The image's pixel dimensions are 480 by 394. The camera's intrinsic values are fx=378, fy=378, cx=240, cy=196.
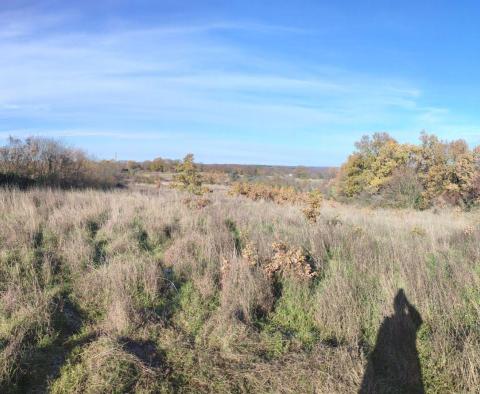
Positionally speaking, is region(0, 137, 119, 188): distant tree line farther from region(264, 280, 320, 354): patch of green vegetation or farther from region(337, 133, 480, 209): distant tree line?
region(337, 133, 480, 209): distant tree line

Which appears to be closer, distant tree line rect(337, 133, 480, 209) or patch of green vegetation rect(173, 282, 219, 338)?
patch of green vegetation rect(173, 282, 219, 338)

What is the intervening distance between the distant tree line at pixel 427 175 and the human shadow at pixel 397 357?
1802 centimetres

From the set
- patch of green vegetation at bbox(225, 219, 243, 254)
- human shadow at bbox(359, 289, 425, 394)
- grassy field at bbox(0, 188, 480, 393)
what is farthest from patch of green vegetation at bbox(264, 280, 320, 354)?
patch of green vegetation at bbox(225, 219, 243, 254)

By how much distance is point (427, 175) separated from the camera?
24.6 meters

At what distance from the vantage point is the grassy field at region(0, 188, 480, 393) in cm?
320

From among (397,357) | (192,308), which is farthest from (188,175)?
(397,357)

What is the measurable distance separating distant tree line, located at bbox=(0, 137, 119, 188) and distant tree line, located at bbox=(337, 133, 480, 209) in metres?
18.6

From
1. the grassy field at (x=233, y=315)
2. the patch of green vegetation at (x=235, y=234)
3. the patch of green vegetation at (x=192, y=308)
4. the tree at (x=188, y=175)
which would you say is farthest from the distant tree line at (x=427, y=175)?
the patch of green vegetation at (x=192, y=308)

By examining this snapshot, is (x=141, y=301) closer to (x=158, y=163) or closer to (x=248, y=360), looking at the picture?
(x=248, y=360)

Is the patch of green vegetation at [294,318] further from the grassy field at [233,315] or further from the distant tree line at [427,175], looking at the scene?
the distant tree line at [427,175]

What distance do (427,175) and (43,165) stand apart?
73.7 feet

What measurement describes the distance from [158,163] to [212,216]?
5260 cm

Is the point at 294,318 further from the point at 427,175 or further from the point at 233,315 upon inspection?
the point at 427,175

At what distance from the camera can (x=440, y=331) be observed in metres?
3.69
